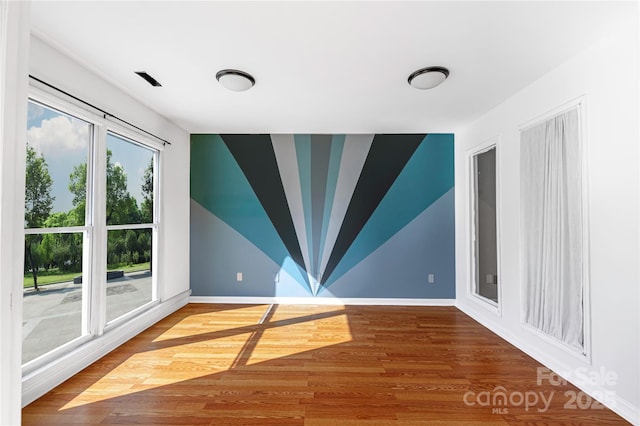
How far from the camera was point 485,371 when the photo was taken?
101 inches

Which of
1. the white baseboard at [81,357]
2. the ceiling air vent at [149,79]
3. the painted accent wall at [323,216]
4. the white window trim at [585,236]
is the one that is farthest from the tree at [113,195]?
the white window trim at [585,236]

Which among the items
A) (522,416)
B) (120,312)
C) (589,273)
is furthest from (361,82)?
(120,312)

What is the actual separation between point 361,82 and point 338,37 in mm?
755

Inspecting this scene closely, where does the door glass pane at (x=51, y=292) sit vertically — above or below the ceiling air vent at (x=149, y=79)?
below

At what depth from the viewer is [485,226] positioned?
12.6 feet

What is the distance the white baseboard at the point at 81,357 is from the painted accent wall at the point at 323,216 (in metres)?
1.13

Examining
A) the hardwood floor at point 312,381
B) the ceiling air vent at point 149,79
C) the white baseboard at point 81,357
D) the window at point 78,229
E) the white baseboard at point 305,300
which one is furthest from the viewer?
the white baseboard at point 305,300

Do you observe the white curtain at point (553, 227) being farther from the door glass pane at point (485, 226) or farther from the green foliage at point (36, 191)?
the green foliage at point (36, 191)

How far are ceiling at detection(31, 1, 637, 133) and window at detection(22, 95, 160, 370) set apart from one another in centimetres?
61

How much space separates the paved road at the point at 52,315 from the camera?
87.0 inches

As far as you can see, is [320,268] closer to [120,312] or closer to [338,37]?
Result: [120,312]

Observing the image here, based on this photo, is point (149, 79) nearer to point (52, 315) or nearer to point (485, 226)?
point (52, 315)

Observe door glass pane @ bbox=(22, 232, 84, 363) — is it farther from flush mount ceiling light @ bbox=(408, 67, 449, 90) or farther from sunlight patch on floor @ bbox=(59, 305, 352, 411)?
flush mount ceiling light @ bbox=(408, 67, 449, 90)

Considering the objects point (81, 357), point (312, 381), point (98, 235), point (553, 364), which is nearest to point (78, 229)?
point (98, 235)
